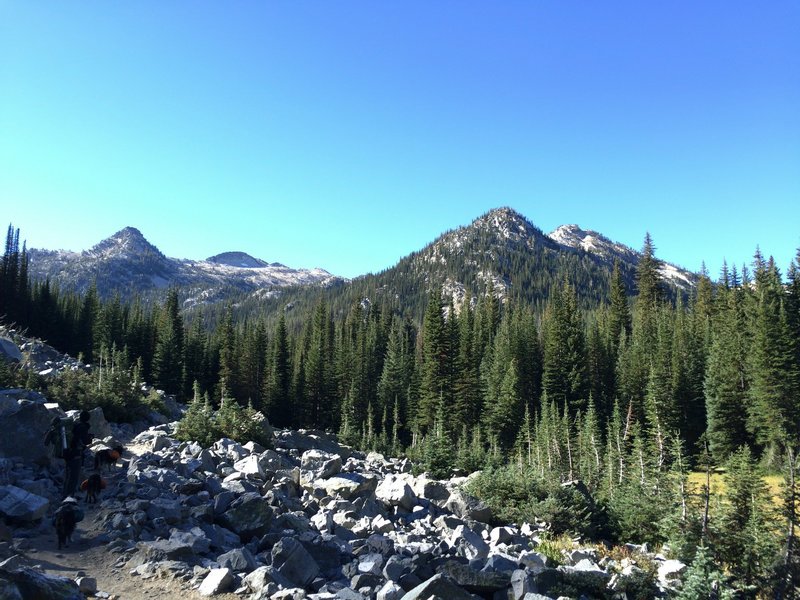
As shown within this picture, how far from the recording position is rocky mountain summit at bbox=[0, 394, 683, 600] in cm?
1005

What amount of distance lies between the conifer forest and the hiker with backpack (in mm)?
10206

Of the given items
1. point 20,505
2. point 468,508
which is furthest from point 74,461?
point 468,508

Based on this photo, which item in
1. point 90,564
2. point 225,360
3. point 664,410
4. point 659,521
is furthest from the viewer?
point 225,360

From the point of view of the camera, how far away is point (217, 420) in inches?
1114

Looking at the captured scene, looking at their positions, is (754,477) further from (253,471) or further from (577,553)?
(253,471)

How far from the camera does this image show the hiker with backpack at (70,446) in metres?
14.5

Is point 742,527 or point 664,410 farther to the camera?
point 664,410

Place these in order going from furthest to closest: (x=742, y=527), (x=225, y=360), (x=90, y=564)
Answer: (x=225, y=360) < (x=742, y=527) < (x=90, y=564)

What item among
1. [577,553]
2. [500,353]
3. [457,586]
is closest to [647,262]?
[500,353]

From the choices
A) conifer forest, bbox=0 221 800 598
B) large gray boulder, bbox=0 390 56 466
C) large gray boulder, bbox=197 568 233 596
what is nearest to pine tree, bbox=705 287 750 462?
conifer forest, bbox=0 221 800 598

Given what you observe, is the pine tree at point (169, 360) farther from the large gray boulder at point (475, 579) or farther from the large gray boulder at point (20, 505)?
the large gray boulder at point (475, 579)

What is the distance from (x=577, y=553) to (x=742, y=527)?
9.50 m

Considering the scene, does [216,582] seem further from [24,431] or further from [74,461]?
[24,431]

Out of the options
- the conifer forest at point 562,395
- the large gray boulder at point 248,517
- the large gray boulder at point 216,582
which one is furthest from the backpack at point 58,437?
the conifer forest at point 562,395
